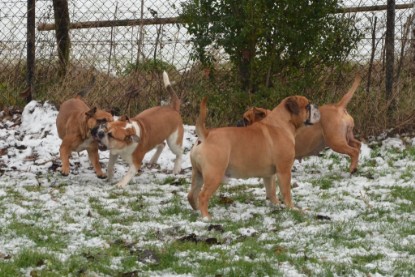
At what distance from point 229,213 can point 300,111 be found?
1238 mm

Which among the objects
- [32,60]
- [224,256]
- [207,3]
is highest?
[207,3]

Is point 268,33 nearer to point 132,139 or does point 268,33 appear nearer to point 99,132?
point 132,139

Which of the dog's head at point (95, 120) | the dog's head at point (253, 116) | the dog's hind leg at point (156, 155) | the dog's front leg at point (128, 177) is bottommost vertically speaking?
the dog's front leg at point (128, 177)

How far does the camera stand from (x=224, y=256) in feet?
20.2

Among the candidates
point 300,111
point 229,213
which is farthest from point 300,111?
point 229,213

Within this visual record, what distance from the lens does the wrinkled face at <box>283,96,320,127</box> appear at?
8.32 m

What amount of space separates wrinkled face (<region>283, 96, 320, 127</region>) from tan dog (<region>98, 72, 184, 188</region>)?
6.06ft

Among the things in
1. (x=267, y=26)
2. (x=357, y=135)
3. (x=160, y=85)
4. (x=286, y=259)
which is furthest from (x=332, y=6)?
(x=286, y=259)

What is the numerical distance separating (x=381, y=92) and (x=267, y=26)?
6.51ft

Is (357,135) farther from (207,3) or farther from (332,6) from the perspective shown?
(207,3)

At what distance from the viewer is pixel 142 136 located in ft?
31.2

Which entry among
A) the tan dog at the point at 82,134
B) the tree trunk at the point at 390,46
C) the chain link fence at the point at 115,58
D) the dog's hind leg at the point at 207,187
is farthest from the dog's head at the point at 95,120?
the tree trunk at the point at 390,46

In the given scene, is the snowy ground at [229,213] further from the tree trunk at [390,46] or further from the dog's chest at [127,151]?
the tree trunk at [390,46]

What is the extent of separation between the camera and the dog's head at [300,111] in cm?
832
